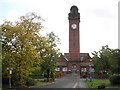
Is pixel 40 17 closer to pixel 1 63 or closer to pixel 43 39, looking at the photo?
pixel 43 39

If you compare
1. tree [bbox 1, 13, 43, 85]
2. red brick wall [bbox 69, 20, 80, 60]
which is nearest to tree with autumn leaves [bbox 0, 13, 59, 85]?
tree [bbox 1, 13, 43, 85]

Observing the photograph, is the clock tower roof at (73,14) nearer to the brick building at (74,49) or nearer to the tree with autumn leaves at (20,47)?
the brick building at (74,49)

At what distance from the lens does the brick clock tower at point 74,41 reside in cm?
9156

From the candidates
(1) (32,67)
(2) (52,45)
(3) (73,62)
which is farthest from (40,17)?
(3) (73,62)

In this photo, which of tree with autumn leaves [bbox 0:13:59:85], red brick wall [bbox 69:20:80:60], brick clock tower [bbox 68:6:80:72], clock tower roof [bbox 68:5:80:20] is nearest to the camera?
tree with autumn leaves [bbox 0:13:59:85]

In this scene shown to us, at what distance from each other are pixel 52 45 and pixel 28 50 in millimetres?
18645

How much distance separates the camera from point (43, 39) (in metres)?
36.9

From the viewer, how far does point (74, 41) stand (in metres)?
91.5

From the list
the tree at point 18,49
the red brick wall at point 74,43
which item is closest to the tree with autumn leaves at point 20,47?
the tree at point 18,49

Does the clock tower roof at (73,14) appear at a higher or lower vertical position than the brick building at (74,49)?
higher

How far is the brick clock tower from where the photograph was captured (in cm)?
9156

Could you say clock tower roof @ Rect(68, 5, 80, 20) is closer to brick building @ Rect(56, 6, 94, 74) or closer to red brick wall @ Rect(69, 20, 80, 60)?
brick building @ Rect(56, 6, 94, 74)

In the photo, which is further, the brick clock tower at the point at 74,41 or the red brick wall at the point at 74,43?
the brick clock tower at the point at 74,41

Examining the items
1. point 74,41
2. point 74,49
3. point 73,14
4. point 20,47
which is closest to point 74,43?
point 74,41
